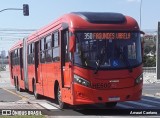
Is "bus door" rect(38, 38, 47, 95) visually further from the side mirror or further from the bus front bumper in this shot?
the side mirror

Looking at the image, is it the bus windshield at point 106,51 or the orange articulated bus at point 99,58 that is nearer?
the orange articulated bus at point 99,58

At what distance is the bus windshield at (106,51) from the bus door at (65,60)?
2.28 ft

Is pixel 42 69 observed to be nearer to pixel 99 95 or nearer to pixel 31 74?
pixel 31 74

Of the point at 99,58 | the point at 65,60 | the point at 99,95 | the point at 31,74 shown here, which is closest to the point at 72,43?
the point at 99,58

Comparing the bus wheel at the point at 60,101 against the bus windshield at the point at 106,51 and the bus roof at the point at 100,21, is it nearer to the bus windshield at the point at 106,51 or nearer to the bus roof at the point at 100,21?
the bus windshield at the point at 106,51

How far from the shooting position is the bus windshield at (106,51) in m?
14.4

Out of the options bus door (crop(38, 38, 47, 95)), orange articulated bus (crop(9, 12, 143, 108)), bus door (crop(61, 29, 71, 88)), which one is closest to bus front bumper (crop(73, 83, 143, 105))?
orange articulated bus (crop(9, 12, 143, 108))

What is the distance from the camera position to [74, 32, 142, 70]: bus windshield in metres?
14.4

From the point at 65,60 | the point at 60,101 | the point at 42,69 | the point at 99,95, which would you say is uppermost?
→ the point at 65,60

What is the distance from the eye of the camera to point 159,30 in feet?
144

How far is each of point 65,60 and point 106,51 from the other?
5.47ft

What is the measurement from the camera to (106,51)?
14.5 meters

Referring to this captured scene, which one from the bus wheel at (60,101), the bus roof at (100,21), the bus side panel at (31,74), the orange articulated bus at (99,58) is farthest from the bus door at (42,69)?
the bus roof at (100,21)

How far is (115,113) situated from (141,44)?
2419 millimetres
